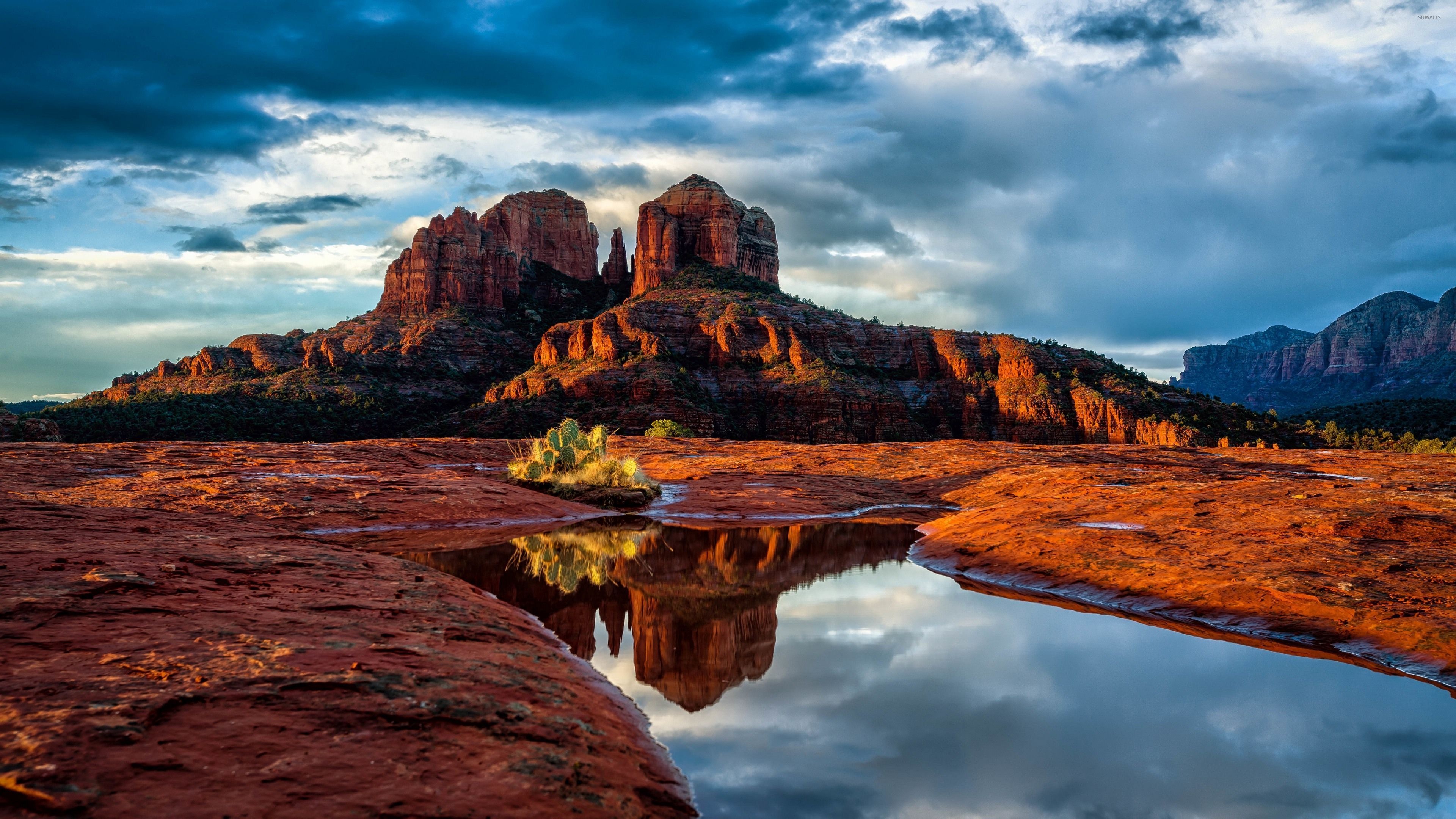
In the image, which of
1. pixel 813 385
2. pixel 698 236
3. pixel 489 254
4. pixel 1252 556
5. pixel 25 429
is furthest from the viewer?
Result: pixel 698 236

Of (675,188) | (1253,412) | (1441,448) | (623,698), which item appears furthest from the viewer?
(675,188)

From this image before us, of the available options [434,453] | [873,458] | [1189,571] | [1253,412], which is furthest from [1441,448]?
[434,453]

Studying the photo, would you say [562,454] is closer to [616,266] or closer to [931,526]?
[931,526]

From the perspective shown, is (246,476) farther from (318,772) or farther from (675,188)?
(675,188)

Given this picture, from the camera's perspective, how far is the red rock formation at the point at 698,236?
449ft

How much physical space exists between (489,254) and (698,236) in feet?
129

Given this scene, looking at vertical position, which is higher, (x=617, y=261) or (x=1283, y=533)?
(x=617, y=261)

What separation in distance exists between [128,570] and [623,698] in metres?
4.92

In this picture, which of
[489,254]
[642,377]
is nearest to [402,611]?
[642,377]

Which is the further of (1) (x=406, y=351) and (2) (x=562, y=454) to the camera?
(1) (x=406, y=351)

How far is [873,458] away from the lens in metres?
37.2

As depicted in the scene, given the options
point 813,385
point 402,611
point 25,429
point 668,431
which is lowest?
point 402,611

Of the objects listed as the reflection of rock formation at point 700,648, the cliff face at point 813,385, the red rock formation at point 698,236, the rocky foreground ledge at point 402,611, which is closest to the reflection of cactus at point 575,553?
the rocky foreground ledge at point 402,611

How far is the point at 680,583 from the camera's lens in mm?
12695
